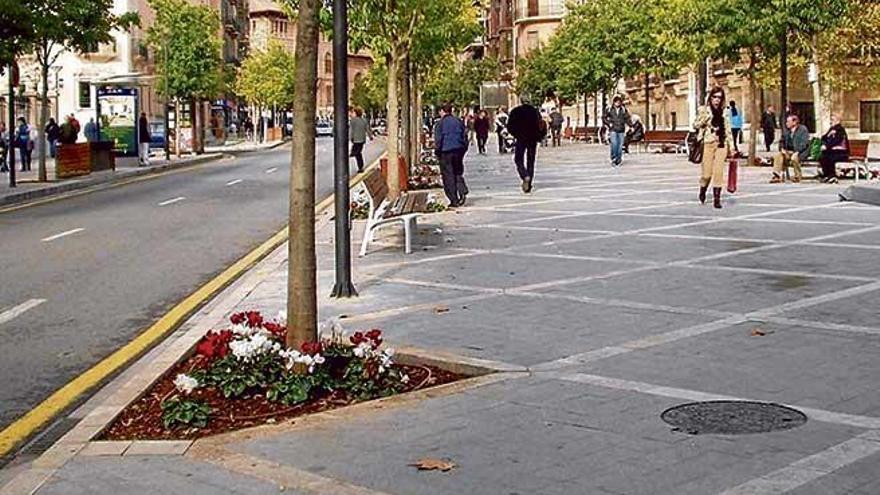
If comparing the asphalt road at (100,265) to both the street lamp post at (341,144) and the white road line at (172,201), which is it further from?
the street lamp post at (341,144)

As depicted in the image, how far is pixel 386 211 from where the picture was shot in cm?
1492

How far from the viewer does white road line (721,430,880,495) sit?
5.38 meters

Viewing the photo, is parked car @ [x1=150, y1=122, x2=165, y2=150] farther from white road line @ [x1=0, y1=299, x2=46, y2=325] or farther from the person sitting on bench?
white road line @ [x1=0, y1=299, x2=46, y2=325]

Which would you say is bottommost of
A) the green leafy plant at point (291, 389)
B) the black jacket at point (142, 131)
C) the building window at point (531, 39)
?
the green leafy plant at point (291, 389)

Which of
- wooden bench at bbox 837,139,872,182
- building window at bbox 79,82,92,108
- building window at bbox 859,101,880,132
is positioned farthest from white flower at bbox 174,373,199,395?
building window at bbox 79,82,92,108

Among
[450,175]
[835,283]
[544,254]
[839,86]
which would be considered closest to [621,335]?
[835,283]

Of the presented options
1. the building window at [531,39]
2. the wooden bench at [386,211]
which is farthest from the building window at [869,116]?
the building window at [531,39]

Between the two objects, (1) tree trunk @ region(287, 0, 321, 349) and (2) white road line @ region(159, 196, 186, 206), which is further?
(2) white road line @ region(159, 196, 186, 206)

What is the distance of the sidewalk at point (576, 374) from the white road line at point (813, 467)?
0.01m

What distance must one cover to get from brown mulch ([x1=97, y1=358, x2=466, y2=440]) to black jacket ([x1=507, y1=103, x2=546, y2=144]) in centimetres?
1678

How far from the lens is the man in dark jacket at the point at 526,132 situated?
24266mm

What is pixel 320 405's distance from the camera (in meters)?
7.13

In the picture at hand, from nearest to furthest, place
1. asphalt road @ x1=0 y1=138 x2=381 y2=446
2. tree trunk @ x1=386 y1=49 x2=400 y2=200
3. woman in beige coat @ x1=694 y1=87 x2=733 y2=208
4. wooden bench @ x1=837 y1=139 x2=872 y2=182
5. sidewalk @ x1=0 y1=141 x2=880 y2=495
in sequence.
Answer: sidewalk @ x1=0 y1=141 x2=880 y2=495, asphalt road @ x1=0 y1=138 x2=381 y2=446, woman in beige coat @ x1=694 y1=87 x2=733 y2=208, tree trunk @ x1=386 y1=49 x2=400 y2=200, wooden bench @ x1=837 y1=139 x2=872 y2=182

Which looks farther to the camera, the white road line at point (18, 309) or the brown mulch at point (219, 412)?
the white road line at point (18, 309)
